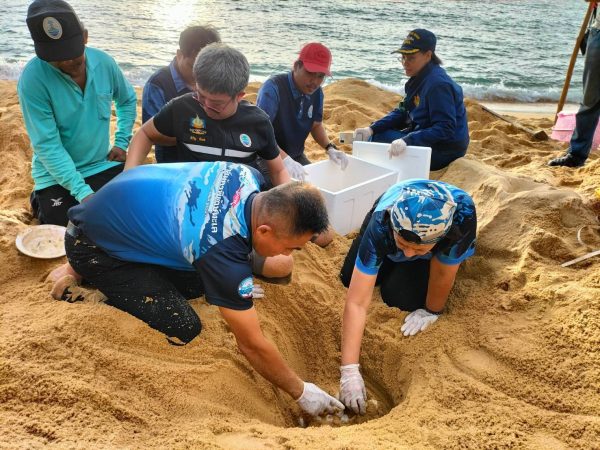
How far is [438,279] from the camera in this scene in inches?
93.4

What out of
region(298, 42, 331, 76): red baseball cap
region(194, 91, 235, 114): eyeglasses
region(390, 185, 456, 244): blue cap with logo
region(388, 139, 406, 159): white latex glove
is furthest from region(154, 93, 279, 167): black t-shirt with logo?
region(388, 139, 406, 159): white latex glove

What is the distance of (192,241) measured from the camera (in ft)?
5.54

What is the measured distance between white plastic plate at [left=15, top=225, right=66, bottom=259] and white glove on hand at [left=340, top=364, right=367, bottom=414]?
5.33 ft

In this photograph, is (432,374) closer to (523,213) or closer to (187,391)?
(187,391)

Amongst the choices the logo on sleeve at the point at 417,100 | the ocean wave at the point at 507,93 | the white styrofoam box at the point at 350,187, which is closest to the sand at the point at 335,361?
the white styrofoam box at the point at 350,187

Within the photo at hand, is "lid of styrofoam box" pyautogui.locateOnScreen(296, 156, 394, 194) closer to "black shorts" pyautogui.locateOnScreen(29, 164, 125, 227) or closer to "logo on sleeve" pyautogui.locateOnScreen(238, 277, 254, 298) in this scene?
"black shorts" pyautogui.locateOnScreen(29, 164, 125, 227)

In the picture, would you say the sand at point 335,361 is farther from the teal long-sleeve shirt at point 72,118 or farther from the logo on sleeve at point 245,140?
the logo on sleeve at point 245,140

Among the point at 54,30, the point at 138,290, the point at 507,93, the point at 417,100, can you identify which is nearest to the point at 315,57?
the point at 417,100

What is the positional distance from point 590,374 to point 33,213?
3.14 m

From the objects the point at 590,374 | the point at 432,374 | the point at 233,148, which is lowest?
the point at 432,374

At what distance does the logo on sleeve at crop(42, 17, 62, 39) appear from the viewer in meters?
2.45

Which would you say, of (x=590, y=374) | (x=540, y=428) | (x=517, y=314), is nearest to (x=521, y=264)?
(x=517, y=314)

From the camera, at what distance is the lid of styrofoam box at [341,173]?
11.6ft

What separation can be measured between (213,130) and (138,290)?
1.00m
